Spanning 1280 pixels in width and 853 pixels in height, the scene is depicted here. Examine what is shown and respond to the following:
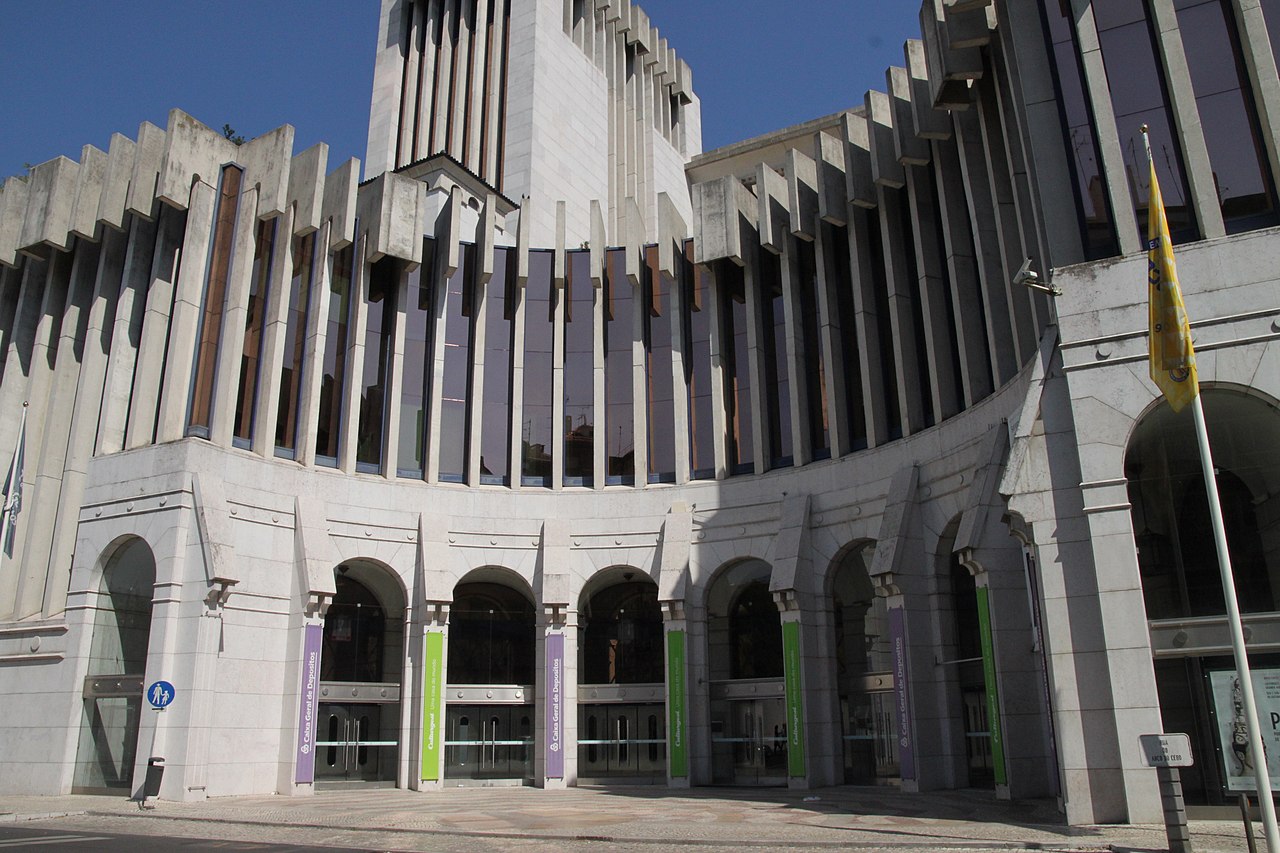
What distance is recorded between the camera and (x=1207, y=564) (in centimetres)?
1766

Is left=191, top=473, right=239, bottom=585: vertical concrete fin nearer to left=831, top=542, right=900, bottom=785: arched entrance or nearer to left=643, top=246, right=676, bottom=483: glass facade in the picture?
left=643, top=246, right=676, bottom=483: glass facade

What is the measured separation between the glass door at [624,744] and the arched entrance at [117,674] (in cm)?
1296

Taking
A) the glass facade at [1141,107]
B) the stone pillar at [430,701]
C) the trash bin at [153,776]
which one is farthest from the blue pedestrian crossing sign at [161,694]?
the glass facade at [1141,107]

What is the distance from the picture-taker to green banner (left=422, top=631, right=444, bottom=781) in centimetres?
2992

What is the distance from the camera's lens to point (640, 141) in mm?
54031

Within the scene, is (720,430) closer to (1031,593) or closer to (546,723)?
(546,723)

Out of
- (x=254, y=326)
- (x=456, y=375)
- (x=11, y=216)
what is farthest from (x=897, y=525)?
(x=11, y=216)

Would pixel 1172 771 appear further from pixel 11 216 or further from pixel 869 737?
pixel 11 216

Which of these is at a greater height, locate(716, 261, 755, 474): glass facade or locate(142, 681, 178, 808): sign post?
locate(716, 261, 755, 474): glass facade

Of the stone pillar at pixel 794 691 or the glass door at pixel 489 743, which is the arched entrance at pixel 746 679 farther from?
the glass door at pixel 489 743

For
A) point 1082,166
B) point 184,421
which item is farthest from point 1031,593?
point 184,421

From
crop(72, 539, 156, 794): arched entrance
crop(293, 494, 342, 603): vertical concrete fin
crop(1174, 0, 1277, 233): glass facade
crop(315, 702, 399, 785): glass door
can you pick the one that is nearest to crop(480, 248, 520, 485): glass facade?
crop(293, 494, 342, 603): vertical concrete fin

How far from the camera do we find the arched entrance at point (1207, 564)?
1669 cm

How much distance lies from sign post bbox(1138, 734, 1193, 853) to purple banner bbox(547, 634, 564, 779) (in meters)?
20.1
